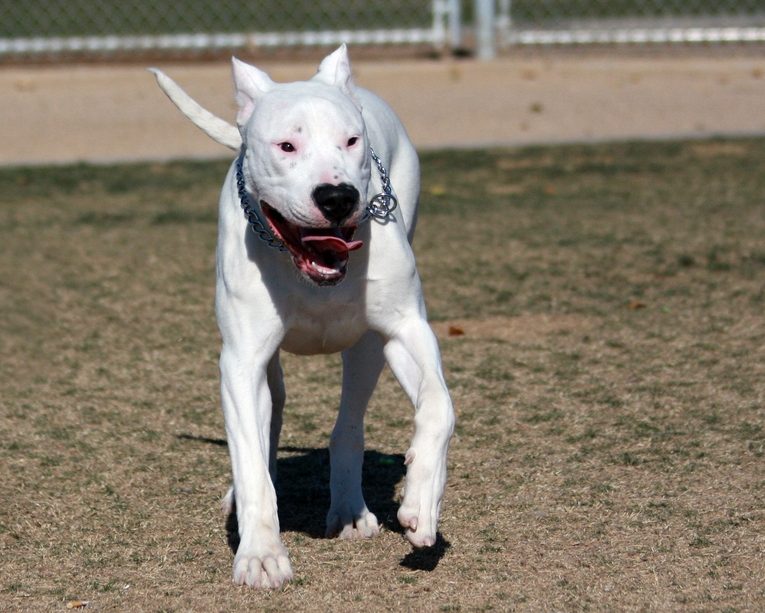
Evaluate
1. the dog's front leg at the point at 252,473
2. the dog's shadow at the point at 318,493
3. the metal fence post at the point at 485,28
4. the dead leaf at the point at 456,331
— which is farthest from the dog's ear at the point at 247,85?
the metal fence post at the point at 485,28

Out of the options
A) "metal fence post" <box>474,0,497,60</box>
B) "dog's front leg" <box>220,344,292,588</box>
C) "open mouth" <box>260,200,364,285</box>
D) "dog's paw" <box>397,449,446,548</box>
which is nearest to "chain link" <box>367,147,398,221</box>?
"open mouth" <box>260,200,364,285</box>

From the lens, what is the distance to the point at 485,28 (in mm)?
13812

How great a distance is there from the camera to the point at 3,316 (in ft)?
22.6

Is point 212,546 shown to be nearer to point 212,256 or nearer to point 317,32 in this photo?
point 212,256

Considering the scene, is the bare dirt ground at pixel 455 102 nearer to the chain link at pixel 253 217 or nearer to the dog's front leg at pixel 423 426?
the chain link at pixel 253 217

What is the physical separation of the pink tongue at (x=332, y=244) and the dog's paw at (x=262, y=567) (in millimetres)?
770

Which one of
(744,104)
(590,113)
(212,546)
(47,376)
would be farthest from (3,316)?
(744,104)

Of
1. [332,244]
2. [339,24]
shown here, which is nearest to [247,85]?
[332,244]

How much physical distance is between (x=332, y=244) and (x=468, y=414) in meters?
1.81

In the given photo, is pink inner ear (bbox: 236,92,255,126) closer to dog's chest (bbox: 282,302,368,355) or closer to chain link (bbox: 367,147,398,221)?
chain link (bbox: 367,147,398,221)

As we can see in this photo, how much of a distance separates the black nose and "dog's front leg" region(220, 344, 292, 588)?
54cm

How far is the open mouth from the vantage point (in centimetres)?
359

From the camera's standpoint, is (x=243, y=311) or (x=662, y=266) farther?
(x=662, y=266)

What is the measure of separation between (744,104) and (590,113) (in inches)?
50.8
